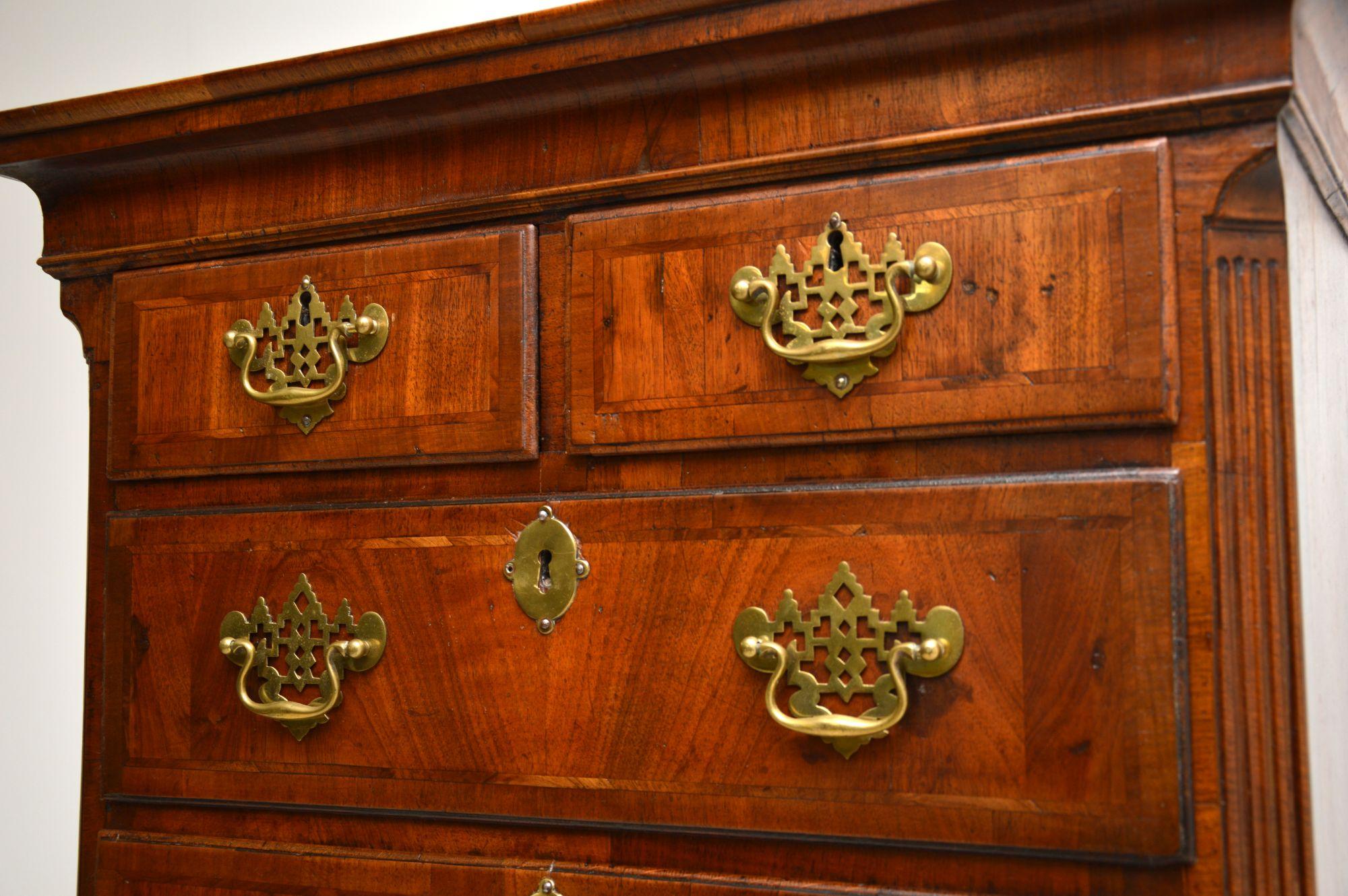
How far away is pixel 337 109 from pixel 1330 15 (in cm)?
72

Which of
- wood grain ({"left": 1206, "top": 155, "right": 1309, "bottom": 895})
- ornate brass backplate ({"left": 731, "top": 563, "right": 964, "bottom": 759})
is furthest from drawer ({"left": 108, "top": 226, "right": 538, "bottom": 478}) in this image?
wood grain ({"left": 1206, "top": 155, "right": 1309, "bottom": 895})

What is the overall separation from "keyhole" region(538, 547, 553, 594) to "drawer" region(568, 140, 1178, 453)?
3.2 inches

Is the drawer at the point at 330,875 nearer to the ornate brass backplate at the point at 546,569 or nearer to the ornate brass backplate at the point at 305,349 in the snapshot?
the ornate brass backplate at the point at 546,569

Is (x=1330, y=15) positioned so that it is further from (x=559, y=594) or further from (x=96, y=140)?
(x=96, y=140)

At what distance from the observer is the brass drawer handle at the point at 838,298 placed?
0.87m

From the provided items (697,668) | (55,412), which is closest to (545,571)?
(697,668)

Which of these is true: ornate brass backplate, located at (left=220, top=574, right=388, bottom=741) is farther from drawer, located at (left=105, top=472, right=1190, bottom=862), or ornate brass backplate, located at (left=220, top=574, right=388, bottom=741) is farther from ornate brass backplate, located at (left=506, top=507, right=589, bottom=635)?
ornate brass backplate, located at (left=506, top=507, right=589, bottom=635)

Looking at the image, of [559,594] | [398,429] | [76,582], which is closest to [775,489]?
[559,594]

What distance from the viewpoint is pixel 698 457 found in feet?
3.11

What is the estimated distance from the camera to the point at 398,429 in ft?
3.42

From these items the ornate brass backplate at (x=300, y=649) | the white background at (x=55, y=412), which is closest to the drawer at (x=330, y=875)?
the ornate brass backplate at (x=300, y=649)

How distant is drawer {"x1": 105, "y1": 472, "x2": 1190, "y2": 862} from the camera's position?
2.68 ft

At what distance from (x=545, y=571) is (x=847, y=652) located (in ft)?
0.76

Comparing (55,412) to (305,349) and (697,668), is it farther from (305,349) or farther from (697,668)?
(697,668)
